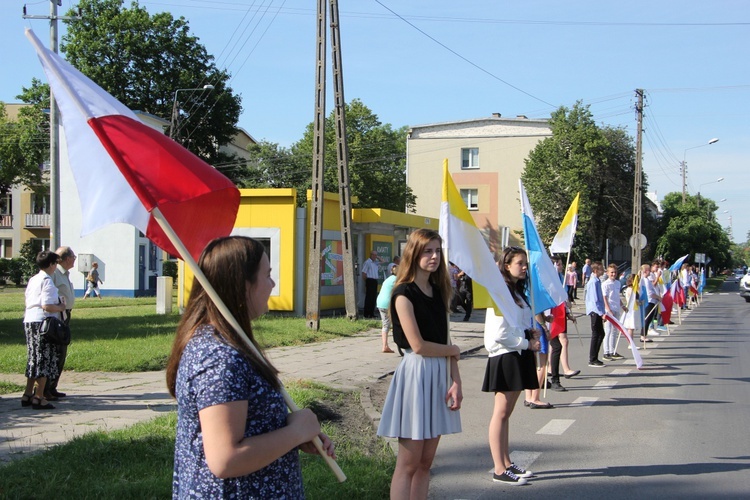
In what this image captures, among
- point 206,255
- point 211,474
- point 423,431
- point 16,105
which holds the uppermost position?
point 16,105

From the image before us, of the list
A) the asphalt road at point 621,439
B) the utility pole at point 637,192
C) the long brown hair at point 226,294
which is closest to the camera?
the long brown hair at point 226,294

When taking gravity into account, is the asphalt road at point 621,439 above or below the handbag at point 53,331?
below

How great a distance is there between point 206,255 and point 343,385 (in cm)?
788

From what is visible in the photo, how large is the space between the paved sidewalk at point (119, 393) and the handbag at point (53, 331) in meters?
0.72

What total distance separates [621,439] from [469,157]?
47.4 metres

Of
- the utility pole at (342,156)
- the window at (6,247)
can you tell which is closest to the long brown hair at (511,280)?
the utility pole at (342,156)

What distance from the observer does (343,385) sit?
10.2 metres

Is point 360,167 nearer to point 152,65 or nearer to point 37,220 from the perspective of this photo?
point 152,65

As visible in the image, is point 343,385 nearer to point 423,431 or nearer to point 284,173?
point 423,431

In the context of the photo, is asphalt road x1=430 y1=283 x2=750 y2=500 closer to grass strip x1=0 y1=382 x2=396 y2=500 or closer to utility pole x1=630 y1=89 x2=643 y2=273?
grass strip x1=0 y1=382 x2=396 y2=500

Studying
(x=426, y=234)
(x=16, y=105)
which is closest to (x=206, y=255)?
(x=426, y=234)

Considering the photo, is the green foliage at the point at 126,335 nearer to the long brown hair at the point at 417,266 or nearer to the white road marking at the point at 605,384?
the long brown hair at the point at 417,266

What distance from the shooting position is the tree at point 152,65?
139 feet

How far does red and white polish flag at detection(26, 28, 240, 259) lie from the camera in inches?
118
